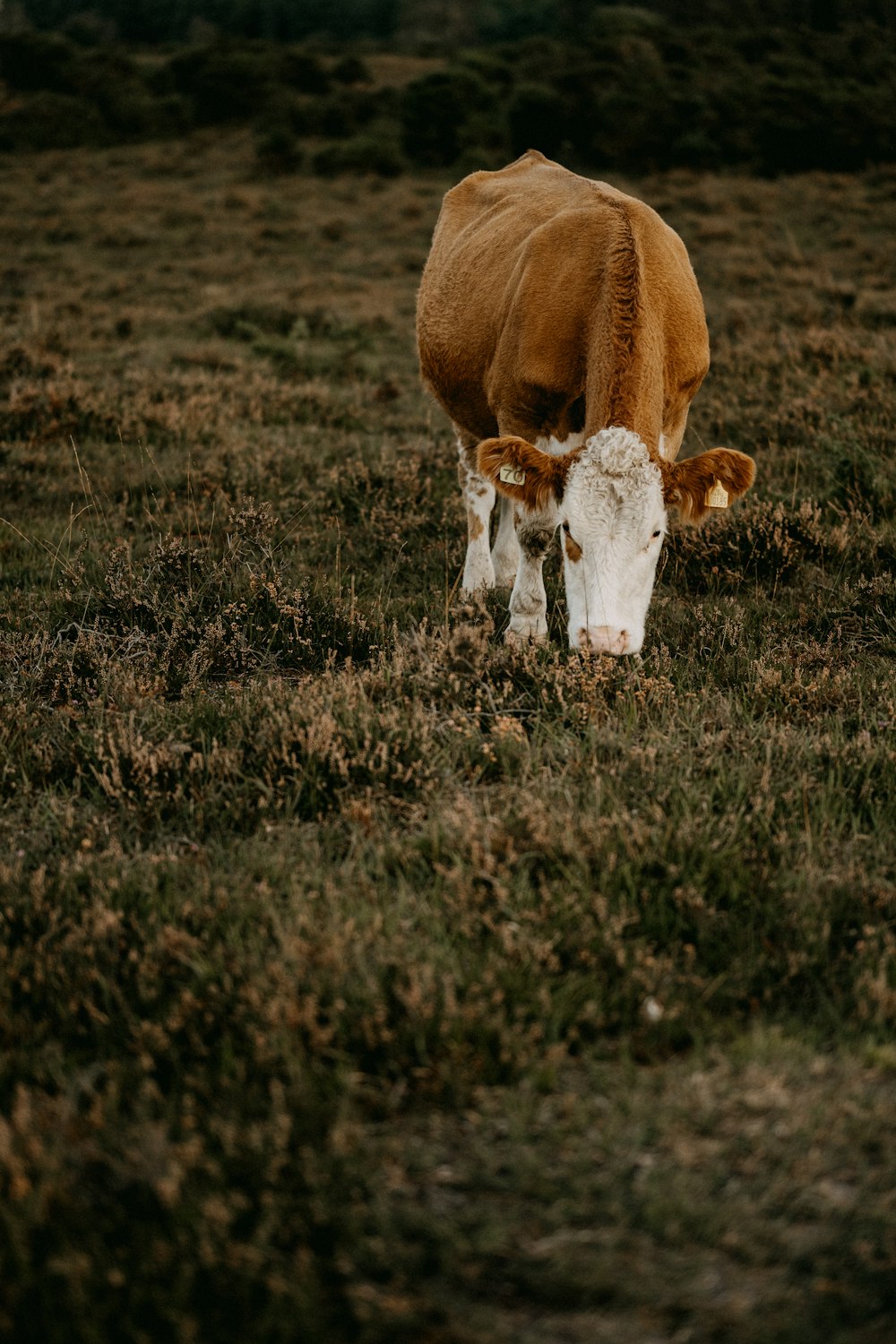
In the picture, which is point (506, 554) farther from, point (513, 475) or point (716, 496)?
point (716, 496)

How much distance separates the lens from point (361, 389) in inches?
399

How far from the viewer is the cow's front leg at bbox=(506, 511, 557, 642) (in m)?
5.01

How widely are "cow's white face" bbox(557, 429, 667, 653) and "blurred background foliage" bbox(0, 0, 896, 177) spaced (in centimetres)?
2170

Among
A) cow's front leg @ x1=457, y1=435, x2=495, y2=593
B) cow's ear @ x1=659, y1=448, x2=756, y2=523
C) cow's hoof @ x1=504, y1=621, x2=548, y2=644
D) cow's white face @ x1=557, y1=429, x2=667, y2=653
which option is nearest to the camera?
cow's white face @ x1=557, y1=429, x2=667, y2=653

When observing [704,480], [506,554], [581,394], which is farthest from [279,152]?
[704,480]

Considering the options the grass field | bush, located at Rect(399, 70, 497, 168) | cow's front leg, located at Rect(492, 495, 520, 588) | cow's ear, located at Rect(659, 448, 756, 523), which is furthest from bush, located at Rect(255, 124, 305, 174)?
cow's ear, located at Rect(659, 448, 756, 523)

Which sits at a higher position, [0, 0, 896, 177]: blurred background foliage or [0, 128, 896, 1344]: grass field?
[0, 0, 896, 177]: blurred background foliage

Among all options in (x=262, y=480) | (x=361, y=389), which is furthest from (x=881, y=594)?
(x=361, y=389)

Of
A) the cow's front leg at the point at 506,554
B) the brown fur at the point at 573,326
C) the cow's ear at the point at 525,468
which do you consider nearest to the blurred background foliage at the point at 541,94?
the brown fur at the point at 573,326

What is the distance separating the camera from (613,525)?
416 centimetres

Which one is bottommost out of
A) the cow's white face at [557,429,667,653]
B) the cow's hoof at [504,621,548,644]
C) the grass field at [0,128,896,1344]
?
the cow's hoof at [504,621,548,644]

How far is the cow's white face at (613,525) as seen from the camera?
4.14 meters

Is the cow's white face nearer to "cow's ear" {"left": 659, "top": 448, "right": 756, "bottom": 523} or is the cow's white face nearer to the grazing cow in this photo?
the grazing cow

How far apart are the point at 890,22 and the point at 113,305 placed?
31945 millimetres
